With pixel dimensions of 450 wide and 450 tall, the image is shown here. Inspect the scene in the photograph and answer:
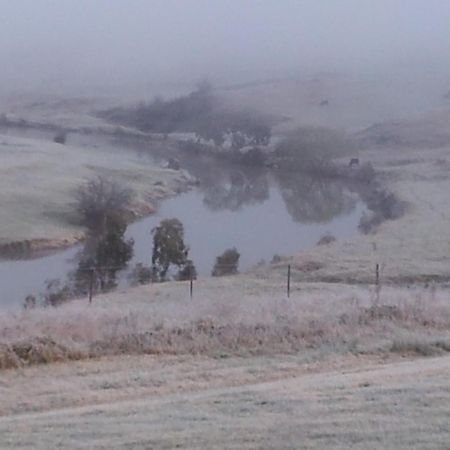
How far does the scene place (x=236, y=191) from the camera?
2317 inches

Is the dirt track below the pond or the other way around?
below

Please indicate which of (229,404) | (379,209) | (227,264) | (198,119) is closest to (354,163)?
(379,209)

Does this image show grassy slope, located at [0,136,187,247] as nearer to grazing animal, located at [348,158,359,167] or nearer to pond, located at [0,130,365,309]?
pond, located at [0,130,365,309]

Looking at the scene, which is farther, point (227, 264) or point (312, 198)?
point (312, 198)

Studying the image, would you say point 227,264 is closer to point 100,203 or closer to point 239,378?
point 100,203

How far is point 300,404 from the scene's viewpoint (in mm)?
10992

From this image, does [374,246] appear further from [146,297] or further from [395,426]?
[395,426]

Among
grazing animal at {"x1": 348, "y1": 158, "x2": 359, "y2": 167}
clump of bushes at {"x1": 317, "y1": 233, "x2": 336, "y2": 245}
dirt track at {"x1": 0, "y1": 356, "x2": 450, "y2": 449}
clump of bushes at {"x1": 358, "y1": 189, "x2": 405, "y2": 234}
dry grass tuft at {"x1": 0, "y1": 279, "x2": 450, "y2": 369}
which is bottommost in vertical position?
dirt track at {"x1": 0, "y1": 356, "x2": 450, "y2": 449}

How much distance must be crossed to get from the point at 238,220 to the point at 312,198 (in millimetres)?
9379

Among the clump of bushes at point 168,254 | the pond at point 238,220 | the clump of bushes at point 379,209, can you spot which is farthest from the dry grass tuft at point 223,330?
the clump of bushes at point 379,209

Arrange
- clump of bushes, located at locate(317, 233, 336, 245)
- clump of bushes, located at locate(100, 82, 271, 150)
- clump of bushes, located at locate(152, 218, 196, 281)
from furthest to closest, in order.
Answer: clump of bushes, located at locate(100, 82, 271, 150) → clump of bushes, located at locate(317, 233, 336, 245) → clump of bushes, located at locate(152, 218, 196, 281)

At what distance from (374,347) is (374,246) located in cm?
2251

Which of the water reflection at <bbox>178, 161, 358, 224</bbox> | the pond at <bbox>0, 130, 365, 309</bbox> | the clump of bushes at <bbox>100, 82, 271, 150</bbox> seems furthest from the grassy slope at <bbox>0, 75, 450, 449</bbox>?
the clump of bushes at <bbox>100, 82, 271, 150</bbox>

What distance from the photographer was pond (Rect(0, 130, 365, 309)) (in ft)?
117
